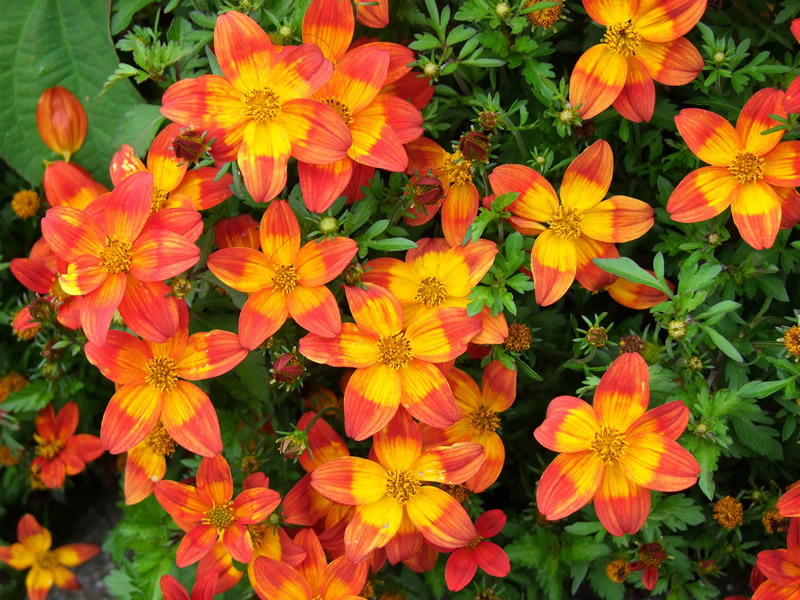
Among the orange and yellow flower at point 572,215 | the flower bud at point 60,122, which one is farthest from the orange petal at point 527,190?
the flower bud at point 60,122

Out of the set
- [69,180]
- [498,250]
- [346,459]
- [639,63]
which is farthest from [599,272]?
[69,180]

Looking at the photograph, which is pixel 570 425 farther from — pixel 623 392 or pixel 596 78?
pixel 596 78

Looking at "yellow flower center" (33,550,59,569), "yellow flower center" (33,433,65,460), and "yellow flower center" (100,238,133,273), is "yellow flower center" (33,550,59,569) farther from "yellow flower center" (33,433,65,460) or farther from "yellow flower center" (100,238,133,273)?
"yellow flower center" (100,238,133,273)

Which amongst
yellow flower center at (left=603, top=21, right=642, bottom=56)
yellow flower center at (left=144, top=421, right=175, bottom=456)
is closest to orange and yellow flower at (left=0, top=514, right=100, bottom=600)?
yellow flower center at (left=144, top=421, right=175, bottom=456)

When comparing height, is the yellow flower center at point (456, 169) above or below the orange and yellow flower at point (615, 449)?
above

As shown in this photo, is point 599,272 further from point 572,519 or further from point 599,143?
point 572,519

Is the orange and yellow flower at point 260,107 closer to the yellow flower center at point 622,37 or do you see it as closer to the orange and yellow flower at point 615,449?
the yellow flower center at point 622,37
